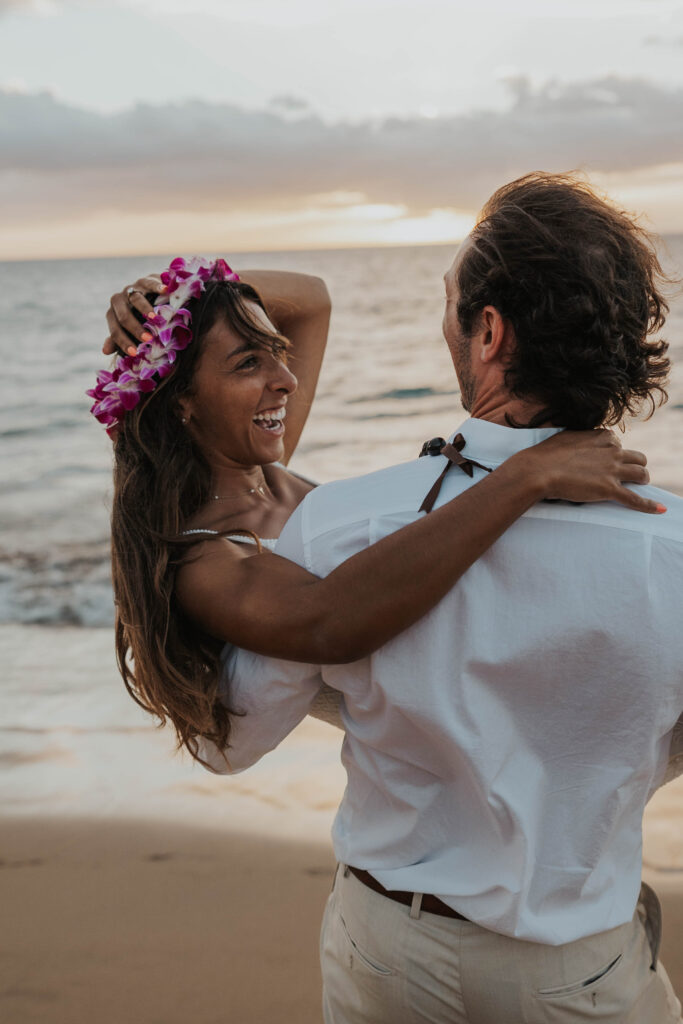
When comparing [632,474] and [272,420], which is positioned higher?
[632,474]

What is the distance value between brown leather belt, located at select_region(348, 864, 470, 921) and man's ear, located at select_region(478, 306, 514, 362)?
0.90m

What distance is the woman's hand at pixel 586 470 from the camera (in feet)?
4.53

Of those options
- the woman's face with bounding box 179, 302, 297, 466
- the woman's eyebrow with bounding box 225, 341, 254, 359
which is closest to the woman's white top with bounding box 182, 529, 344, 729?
the woman's face with bounding box 179, 302, 297, 466

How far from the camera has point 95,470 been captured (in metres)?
14.7

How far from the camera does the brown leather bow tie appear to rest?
4.82ft

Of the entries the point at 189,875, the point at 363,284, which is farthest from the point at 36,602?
the point at 363,284

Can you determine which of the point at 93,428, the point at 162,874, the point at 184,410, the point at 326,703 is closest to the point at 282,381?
the point at 184,410

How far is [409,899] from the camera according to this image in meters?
1.62

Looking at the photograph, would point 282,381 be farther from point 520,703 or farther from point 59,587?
point 59,587

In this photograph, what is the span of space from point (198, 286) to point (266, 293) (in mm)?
539

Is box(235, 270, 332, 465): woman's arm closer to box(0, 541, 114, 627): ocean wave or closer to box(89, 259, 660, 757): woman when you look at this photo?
box(89, 259, 660, 757): woman

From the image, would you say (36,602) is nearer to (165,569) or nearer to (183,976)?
(183,976)

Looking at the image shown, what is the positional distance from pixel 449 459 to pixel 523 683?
0.37 metres

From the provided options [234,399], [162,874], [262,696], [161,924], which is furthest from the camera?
[162,874]
